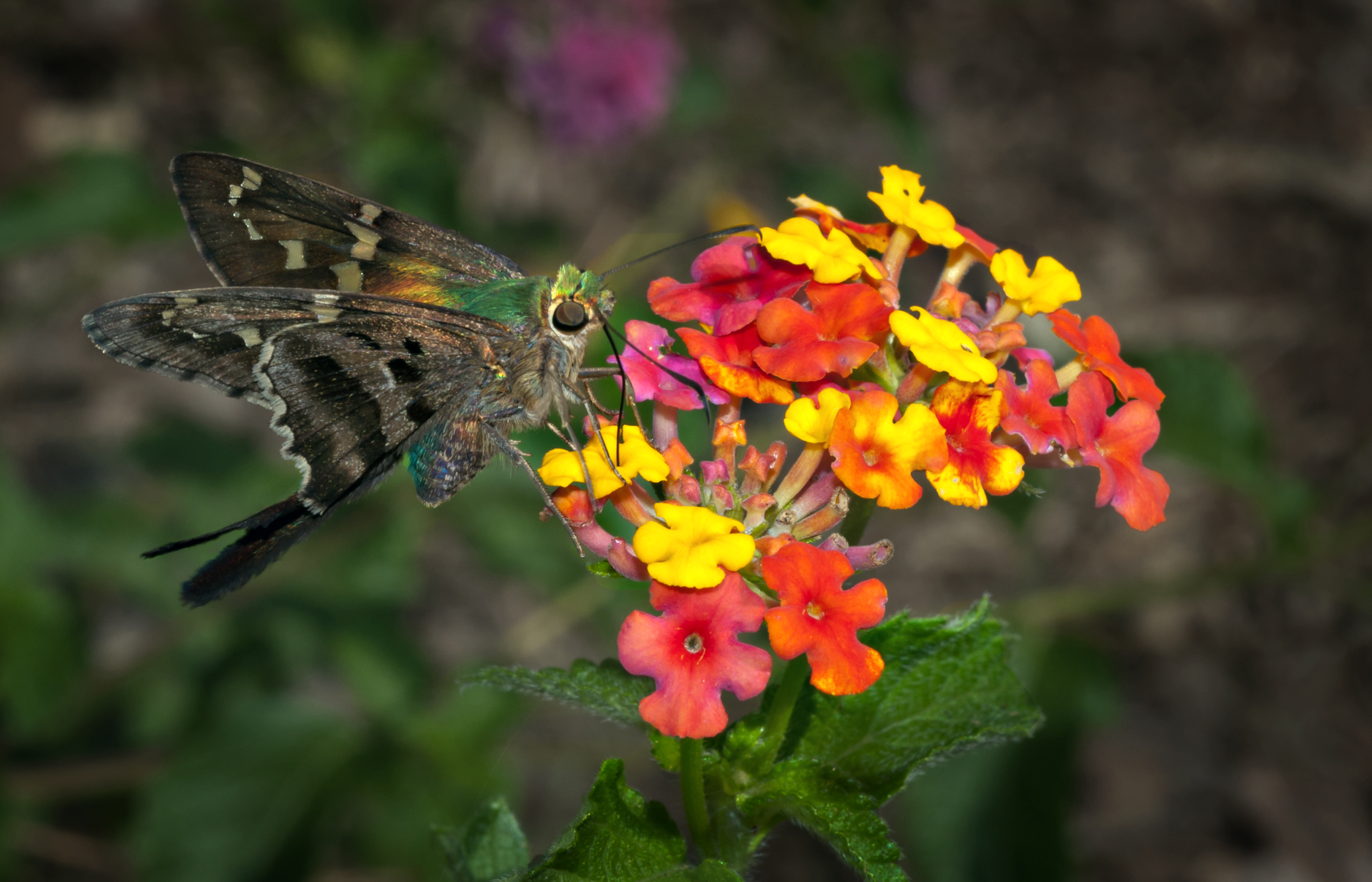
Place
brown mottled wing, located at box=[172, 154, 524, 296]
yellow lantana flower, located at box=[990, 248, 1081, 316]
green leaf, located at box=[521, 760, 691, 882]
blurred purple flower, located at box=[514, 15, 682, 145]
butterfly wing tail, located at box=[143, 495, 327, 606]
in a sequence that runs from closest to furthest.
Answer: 1. green leaf, located at box=[521, 760, 691, 882]
2. yellow lantana flower, located at box=[990, 248, 1081, 316]
3. butterfly wing tail, located at box=[143, 495, 327, 606]
4. brown mottled wing, located at box=[172, 154, 524, 296]
5. blurred purple flower, located at box=[514, 15, 682, 145]

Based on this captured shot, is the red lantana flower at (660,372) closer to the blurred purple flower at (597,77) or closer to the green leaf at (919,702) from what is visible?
the green leaf at (919,702)

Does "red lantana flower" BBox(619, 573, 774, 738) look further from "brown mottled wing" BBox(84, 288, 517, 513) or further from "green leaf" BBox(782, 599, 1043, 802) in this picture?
"brown mottled wing" BBox(84, 288, 517, 513)

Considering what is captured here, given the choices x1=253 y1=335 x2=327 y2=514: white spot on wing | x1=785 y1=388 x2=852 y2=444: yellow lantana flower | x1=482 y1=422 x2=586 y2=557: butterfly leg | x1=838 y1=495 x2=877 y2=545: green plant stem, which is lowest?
x1=253 y1=335 x2=327 y2=514: white spot on wing

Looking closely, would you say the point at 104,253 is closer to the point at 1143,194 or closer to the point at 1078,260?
the point at 1078,260

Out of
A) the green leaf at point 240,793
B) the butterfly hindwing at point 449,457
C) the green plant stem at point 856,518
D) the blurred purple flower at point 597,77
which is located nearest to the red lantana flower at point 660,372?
the green plant stem at point 856,518

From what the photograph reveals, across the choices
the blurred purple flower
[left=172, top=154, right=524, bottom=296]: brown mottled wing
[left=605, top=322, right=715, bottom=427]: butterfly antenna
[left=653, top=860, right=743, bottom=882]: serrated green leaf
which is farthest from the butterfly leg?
the blurred purple flower

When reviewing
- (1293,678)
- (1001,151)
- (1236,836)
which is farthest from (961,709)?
(1001,151)

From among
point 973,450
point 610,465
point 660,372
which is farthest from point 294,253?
point 973,450
